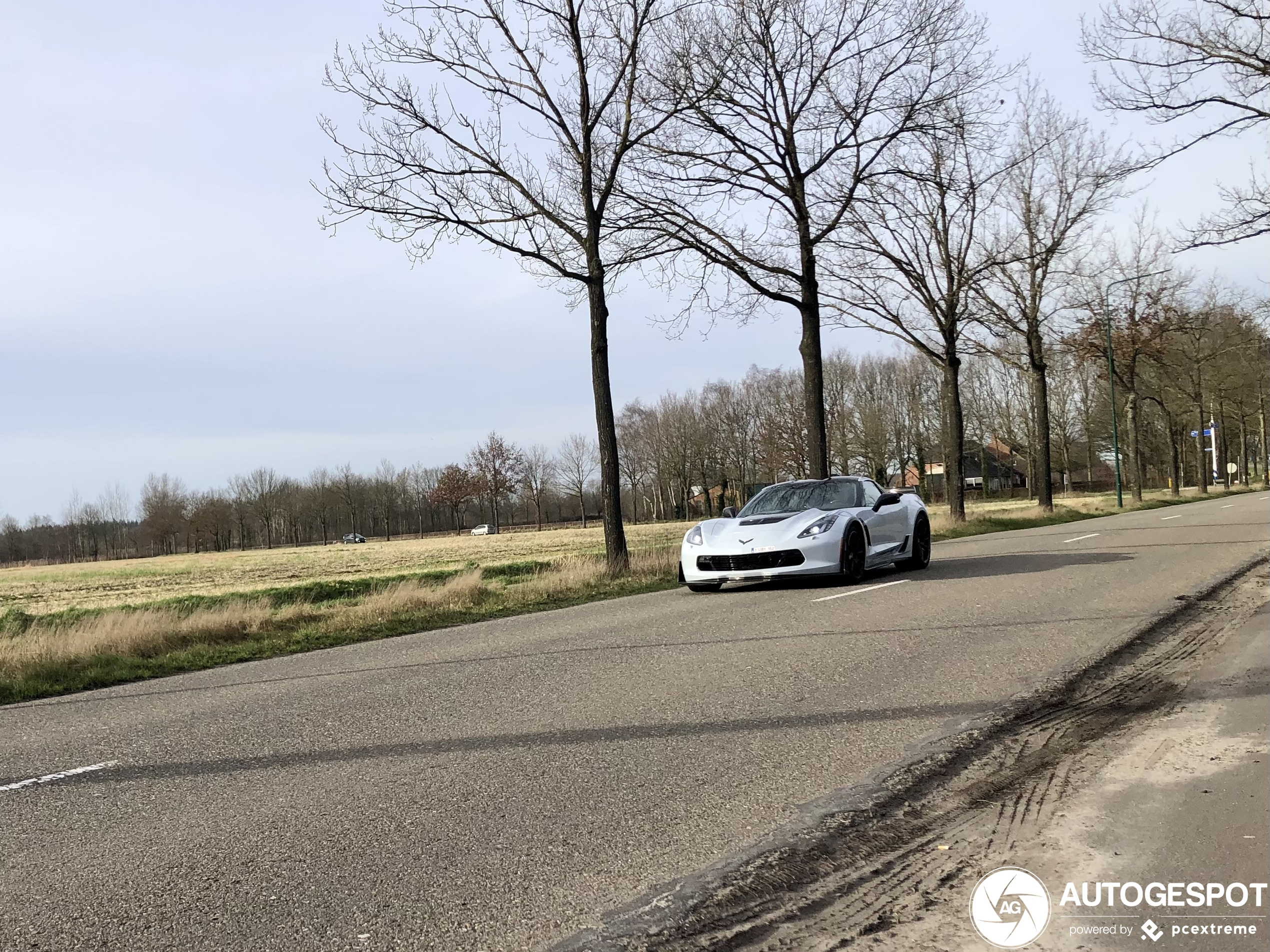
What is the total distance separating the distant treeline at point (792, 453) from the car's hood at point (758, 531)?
22.8 meters

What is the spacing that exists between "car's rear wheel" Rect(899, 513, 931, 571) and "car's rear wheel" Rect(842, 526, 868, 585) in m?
1.80

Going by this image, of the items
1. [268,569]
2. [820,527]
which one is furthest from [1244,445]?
[820,527]

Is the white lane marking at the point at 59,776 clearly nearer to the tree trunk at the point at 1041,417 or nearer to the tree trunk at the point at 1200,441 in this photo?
the tree trunk at the point at 1041,417

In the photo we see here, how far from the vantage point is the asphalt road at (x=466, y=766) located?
3201 mm

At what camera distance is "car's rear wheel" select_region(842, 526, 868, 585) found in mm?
12227

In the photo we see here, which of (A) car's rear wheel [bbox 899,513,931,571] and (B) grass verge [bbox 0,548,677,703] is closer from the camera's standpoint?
(B) grass verge [bbox 0,548,677,703]

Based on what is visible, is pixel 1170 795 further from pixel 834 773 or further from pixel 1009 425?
pixel 1009 425

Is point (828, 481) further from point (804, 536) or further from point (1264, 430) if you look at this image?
point (1264, 430)

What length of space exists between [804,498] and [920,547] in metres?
2.36

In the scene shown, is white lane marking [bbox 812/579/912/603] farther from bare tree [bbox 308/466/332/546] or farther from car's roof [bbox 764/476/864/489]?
bare tree [bbox 308/466/332/546]

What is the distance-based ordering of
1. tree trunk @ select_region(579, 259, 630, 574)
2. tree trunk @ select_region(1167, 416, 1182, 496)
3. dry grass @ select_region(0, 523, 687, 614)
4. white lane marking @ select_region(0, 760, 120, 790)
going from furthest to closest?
tree trunk @ select_region(1167, 416, 1182, 496) < dry grass @ select_region(0, 523, 687, 614) < tree trunk @ select_region(579, 259, 630, 574) < white lane marking @ select_region(0, 760, 120, 790)

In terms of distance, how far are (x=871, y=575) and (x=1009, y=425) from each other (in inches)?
2420

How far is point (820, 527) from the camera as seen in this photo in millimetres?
12172

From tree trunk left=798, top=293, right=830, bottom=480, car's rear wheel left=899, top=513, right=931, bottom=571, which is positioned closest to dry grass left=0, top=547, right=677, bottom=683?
car's rear wheel left=899, top=513, right=931, bottom=571
